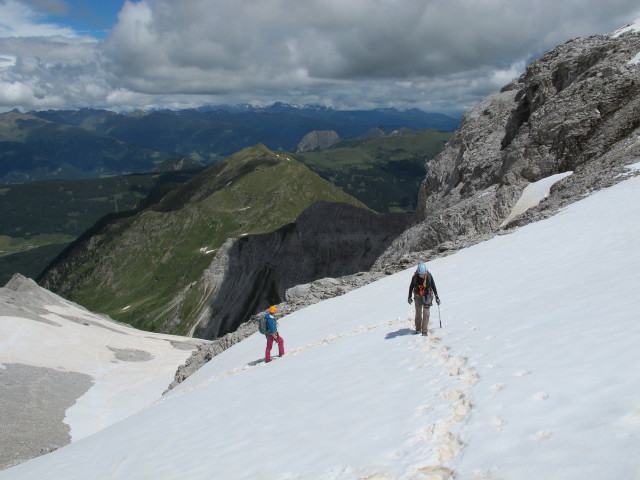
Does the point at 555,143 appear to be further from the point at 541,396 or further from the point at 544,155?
the point at 541,396

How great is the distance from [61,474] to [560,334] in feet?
46.8

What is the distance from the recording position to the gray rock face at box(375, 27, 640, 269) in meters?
32.5

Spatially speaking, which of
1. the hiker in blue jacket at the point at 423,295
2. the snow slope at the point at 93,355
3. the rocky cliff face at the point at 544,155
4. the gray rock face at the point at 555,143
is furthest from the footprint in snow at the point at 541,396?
the snow slope at the point at 93,355

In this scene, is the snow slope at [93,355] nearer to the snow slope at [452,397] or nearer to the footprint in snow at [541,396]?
the snow slope at [452,397]

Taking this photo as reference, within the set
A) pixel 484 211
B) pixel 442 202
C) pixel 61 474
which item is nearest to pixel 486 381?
pixel 61 474

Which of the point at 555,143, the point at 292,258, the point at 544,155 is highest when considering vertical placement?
the point at 292,258

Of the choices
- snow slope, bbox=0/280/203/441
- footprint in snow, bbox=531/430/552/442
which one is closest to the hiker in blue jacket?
footprint in snow, bbox=531/430/552/442

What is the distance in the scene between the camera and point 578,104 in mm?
37500

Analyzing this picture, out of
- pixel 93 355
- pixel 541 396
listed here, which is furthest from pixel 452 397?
pixel 93 355

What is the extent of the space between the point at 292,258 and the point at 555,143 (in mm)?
103400

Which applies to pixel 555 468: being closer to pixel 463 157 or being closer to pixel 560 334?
pixel 560 334

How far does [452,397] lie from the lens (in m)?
9.89

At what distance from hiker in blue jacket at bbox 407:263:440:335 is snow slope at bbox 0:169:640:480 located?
681 millimetres

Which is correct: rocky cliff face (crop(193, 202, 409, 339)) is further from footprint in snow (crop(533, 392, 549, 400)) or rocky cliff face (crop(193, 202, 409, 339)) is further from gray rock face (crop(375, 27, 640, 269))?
footprint in snow (crop(533, 392, 549, 400))
